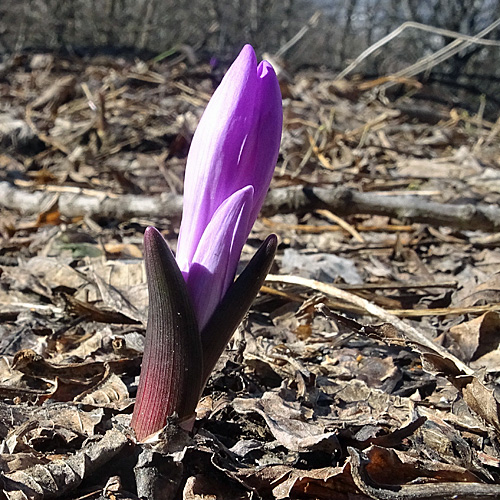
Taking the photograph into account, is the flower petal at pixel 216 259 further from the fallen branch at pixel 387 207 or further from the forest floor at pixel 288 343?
the fallen branch at pixel 387 207

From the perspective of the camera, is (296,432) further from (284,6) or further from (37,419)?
(284,6)

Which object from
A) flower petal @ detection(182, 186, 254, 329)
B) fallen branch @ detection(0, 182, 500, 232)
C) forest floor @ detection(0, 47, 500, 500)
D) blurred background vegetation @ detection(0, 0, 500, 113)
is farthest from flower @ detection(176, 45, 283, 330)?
blurred background vegetation @ detection(0, 0, 500, 113)

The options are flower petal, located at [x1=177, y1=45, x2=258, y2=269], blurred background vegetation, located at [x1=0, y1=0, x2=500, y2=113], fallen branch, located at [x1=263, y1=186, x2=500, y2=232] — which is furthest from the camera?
blurred background vegetation, located at [x1=0, y1=0, x2=500, y2=113]

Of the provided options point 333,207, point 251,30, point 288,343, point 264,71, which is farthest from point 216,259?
point 251,30

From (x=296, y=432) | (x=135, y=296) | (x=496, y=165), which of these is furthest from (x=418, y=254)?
(x=496, y=165)

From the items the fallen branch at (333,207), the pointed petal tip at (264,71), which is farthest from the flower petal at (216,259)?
the fallen branch at (333,207)

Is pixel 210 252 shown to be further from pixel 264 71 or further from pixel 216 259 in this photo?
pixel 264 71

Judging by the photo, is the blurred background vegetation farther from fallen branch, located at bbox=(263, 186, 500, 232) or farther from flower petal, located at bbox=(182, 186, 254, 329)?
flower petal, located at bbox=(182, 186, 254, 329)
